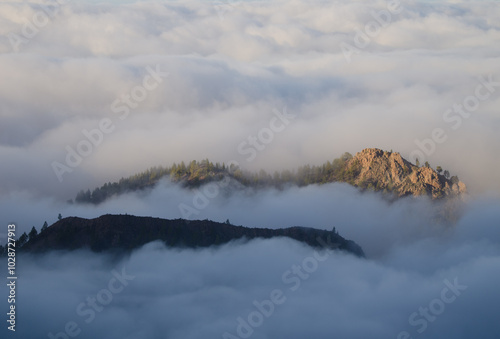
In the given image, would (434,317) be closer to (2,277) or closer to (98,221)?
(98,221)

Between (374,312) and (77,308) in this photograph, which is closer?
(77,308)

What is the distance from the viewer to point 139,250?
19525 centimetres

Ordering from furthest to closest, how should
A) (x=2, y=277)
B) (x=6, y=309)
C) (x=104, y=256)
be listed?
(x=104, y=256) < (x=2, y=277) < (x=6, y=309)

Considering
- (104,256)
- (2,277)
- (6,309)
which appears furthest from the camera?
(104,256)

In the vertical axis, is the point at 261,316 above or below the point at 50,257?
below

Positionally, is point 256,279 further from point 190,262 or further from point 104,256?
point 104,256

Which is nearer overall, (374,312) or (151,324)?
(151,324)

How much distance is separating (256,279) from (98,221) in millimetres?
30009

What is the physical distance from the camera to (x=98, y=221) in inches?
7781

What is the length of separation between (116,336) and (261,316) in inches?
1058

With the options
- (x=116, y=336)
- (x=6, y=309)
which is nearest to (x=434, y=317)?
(x=116, y=336)

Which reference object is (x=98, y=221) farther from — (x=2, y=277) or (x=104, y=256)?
(x=2, y=277)

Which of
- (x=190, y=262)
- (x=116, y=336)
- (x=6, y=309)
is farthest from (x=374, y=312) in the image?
(x=6, y=309)

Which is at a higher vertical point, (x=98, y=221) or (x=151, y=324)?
(x=98, y=221)
